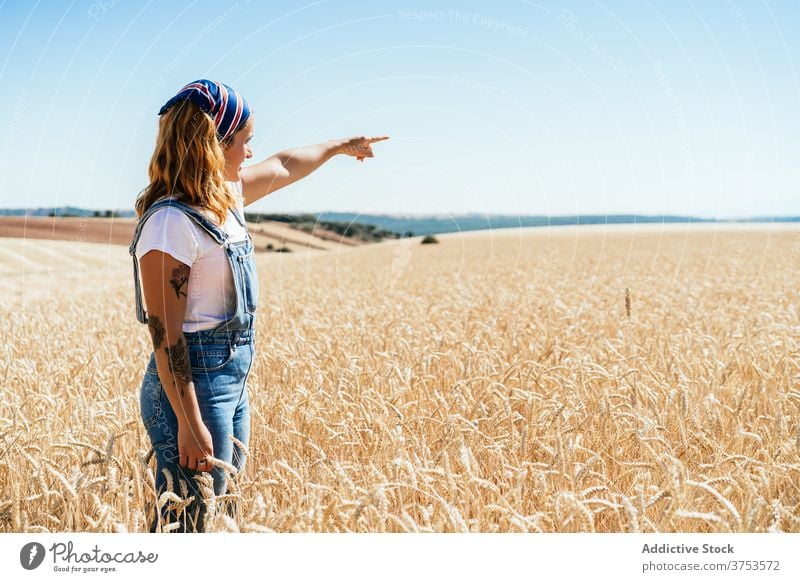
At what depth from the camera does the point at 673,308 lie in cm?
948

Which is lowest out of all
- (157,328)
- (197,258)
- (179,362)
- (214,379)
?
(214,379)

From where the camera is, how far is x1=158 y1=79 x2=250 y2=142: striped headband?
273cm

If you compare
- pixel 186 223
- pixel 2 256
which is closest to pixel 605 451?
pixel 186 223

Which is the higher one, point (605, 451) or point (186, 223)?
point (186, 223)

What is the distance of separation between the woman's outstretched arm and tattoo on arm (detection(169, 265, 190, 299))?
3.87ft

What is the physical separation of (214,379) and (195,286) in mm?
423

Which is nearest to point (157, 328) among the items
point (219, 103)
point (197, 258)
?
point (197, 258)

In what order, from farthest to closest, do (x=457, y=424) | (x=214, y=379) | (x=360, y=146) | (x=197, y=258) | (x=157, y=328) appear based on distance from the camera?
(x=360, y=146) < (x=457, y=424) < (x=214, y=379) < (x=197, y=258) < (x=157, y=328)

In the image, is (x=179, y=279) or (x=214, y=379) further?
(x=214, y=379)

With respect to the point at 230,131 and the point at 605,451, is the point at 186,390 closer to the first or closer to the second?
the point at 230,131

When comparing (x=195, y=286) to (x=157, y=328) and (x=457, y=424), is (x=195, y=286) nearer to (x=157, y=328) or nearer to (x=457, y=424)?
(x=157, y=328)

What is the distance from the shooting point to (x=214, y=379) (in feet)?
9.27

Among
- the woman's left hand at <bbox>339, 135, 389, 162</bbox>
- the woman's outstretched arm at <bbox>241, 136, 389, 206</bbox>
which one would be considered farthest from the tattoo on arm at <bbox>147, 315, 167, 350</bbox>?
the woman's left hand at <bbox>339, 135, 389, 162</bbox>

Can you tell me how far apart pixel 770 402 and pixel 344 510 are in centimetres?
337
